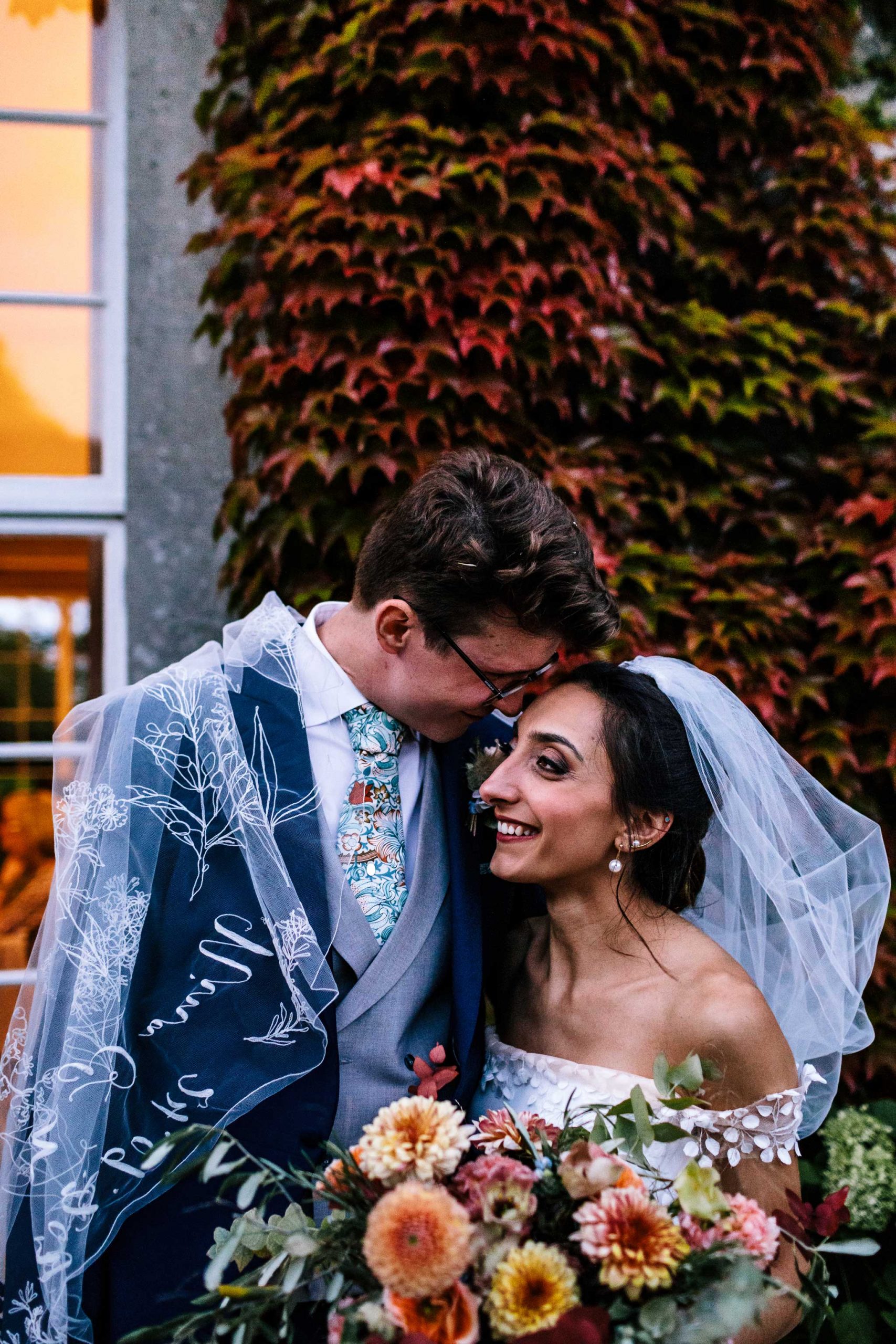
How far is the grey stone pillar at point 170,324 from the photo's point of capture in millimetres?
3293

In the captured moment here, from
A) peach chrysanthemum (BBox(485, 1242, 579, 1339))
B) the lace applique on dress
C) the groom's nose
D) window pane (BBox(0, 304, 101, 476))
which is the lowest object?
the lace applique on dress

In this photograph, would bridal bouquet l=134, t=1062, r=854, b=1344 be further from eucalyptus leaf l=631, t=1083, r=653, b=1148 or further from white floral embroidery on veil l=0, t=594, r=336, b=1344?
white floral embroidery on veil l=0, t=594, r=336, b=1344

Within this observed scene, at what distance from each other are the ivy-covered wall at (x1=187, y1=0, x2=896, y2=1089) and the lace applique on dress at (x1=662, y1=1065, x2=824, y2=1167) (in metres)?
1.34

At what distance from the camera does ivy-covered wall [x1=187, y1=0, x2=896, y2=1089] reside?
2.91m

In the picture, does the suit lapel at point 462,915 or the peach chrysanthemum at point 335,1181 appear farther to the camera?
the suit lapel at point 462,915

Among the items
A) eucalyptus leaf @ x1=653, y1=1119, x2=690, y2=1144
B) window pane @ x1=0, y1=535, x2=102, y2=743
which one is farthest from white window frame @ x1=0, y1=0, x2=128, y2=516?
eucalyptus leaf @ x1=653, y1=1119, x2=690, y2=1144

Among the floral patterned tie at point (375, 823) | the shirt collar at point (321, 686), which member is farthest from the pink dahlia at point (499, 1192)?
the shirt collar at point (321, 686)

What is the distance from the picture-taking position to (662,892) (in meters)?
2.20

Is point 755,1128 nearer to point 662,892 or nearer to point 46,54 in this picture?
point 662,892

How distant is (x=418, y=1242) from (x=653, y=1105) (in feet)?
3.21

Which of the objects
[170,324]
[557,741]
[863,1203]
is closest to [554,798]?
[557,741]

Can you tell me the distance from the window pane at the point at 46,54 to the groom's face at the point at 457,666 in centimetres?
247

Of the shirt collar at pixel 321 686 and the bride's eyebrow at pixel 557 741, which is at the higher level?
the shirt collar at pixel 321 686

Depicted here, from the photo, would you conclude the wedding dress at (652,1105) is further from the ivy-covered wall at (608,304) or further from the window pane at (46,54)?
the window pane at (46,54)
